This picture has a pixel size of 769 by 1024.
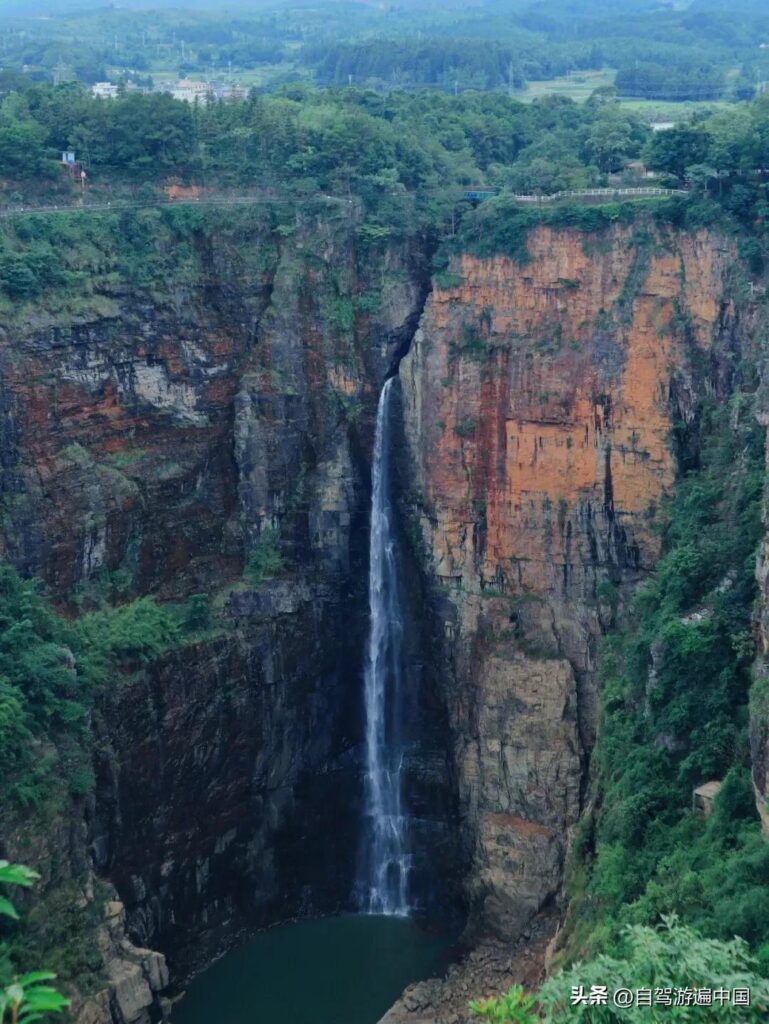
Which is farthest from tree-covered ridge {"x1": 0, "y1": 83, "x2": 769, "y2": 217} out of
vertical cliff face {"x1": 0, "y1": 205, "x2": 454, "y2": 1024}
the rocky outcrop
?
the rocky outcrop

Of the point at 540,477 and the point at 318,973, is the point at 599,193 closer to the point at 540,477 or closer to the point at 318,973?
the point at 540,477

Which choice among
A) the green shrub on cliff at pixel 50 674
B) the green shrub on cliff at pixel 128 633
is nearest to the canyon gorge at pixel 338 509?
the green shrub on cliff at pixel 128 633

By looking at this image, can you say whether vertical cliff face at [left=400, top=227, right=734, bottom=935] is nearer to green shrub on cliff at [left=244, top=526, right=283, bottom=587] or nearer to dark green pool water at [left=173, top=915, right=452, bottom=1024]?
dark green pool water at [left=173, top=915, right=452, bottom=1024]

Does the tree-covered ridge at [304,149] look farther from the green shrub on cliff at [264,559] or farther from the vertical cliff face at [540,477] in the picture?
the green shrub on cliff at [264,559]

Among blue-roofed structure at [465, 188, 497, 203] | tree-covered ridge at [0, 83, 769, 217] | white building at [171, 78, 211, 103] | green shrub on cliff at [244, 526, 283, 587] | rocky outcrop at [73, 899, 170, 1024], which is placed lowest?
rocky outcrop at [73, 899, 170, 1024]

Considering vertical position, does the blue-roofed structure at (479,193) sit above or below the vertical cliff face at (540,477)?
above

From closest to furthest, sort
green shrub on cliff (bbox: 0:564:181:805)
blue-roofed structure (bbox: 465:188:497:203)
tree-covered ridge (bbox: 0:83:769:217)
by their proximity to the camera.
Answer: green shrub on cliff (bbox: 0:564:181:805) < tree-covered ridge (bbox: 0:83:769:217) < blue-roofed structure (bbox: 465:188:497:203)

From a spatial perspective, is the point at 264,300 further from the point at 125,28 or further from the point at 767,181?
the point at 125,28
